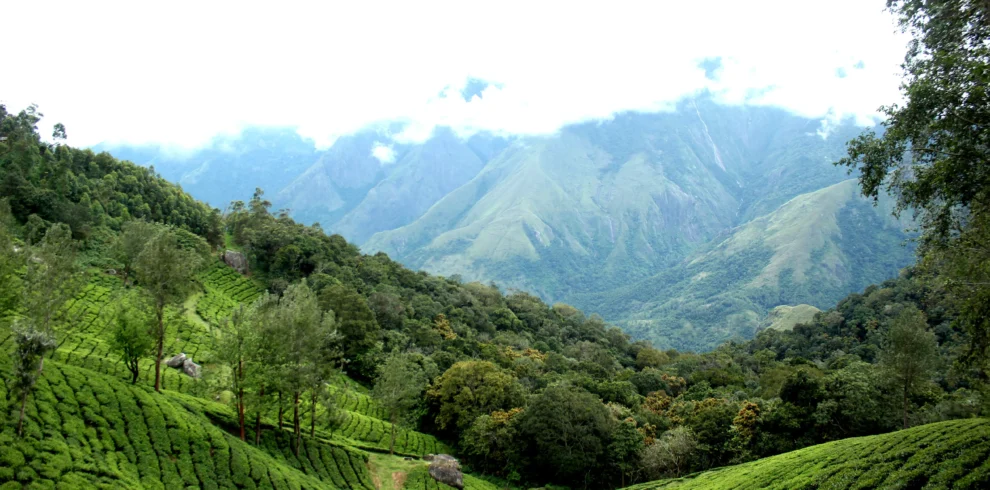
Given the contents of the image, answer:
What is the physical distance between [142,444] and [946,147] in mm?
36781

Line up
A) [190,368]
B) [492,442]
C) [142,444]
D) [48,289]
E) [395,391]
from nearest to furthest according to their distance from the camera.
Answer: [142,444], [48,289], [395,391], [190,368], [492,442]

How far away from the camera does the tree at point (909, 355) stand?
4428 centimetres

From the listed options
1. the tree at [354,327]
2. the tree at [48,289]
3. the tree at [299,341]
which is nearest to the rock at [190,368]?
the tree at [299,341]

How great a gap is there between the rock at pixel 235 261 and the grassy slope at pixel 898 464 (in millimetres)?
80114

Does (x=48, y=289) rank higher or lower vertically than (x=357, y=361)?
higher

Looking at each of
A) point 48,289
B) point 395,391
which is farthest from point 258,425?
point 48,289

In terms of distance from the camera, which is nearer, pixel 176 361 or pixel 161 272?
pixel 161 272

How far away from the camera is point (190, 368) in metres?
45.3

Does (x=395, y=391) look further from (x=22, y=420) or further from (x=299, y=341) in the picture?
(x=22, y=420)

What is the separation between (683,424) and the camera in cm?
5731

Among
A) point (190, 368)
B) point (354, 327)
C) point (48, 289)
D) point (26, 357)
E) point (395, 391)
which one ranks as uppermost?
point (354, 327)

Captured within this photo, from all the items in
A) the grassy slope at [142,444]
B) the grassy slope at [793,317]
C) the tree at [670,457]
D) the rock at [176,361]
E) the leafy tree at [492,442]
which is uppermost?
the grassy slope at [793,317]

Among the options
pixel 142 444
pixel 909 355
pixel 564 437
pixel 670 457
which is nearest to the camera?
pixel 142 444

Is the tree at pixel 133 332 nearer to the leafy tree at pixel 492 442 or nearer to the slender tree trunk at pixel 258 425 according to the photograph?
the slender tree trunk at pixel 258 425
